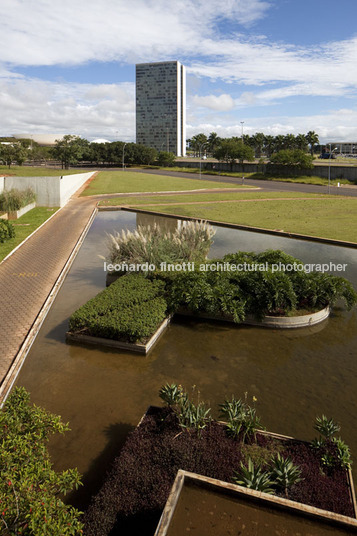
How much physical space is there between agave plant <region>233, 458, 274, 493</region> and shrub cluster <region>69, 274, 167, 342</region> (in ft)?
13.8

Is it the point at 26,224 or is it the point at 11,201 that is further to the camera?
the point at 11,201

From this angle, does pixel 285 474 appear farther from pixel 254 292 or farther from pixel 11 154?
pixel 11 154

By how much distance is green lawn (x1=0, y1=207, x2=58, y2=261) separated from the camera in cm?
1705

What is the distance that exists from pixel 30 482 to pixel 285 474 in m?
2.76

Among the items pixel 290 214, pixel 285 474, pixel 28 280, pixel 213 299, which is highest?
pixel 290 214

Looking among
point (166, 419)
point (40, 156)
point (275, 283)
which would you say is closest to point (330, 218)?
point (275, 283)

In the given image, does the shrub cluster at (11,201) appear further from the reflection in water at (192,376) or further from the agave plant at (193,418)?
the agave plant at (193,418)

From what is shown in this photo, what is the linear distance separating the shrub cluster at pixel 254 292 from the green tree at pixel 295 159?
185ft

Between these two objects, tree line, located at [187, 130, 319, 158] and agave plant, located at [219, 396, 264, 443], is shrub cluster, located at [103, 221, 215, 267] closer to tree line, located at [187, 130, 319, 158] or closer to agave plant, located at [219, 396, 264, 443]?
agave plant, located at [219, 396, 264, 443]

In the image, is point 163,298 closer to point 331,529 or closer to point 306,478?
point 306,478

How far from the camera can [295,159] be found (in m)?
63.0

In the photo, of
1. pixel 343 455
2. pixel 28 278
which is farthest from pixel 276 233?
pixel 343 455

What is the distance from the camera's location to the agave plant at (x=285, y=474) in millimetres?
4523

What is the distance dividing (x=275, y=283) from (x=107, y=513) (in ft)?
21.5
